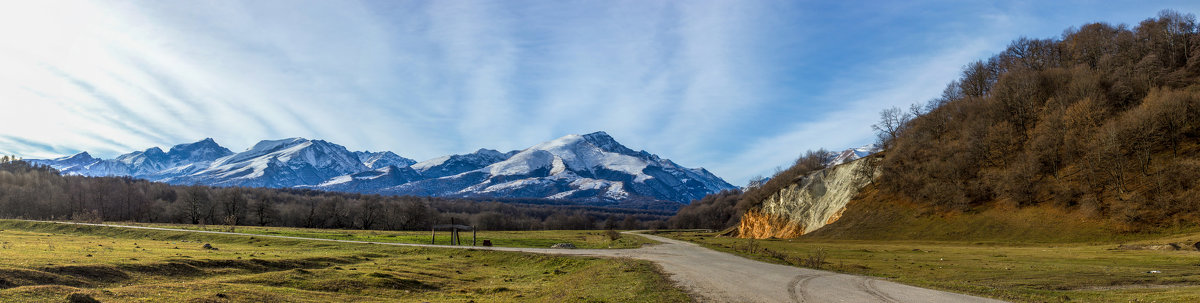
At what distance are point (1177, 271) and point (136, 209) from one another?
197m

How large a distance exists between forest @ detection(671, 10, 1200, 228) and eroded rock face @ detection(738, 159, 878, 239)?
13.8 ft

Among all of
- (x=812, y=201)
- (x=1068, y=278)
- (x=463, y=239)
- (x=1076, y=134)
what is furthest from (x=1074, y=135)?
(x=463, y=239)

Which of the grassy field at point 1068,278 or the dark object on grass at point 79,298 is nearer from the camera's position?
the dark object on grass at point 79,298

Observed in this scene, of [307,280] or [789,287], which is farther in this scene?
[307,280]

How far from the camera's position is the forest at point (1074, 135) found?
6178 centimetres

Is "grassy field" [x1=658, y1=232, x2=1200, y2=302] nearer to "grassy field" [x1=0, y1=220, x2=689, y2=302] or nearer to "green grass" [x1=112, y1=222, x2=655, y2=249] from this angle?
"grassy field" [x1=0, y1=220, x2=689, y2=302]

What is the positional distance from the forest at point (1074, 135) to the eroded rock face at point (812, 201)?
4.20 metres

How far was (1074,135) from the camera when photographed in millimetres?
72875

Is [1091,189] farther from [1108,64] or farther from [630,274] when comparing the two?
[630,274]

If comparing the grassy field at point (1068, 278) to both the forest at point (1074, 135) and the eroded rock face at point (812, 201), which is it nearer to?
the forest at point (1074, 135)

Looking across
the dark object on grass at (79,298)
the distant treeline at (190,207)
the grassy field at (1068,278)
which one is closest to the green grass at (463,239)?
the grassy field at (1068,278)

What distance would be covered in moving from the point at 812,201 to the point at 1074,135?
39511 millimetres

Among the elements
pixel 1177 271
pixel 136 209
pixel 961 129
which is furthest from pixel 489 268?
pixel 136 209

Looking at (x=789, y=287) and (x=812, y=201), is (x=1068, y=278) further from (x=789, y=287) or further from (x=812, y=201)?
(x=812, y=201)
